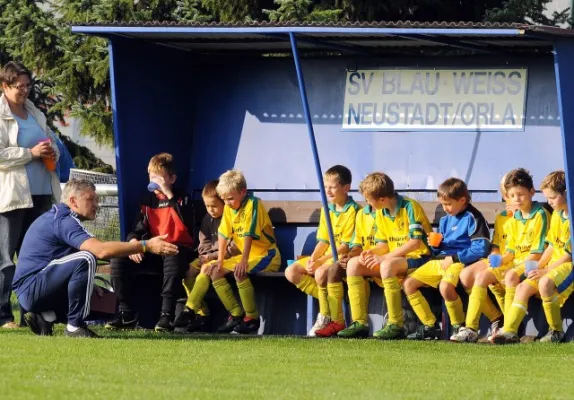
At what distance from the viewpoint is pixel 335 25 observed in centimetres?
1096

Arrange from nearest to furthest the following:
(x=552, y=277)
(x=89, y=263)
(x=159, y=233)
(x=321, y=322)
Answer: (x=89, y=263), (x=552, y=277), (x=321, y=322), (x=159, y=233)

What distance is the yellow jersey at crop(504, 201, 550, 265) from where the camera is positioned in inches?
437

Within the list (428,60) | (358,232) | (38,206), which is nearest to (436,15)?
(428,60)

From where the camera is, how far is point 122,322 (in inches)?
473

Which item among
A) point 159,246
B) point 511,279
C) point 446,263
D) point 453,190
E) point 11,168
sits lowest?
point 511,279

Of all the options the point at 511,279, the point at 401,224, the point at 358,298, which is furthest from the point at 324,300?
the point at 511,279

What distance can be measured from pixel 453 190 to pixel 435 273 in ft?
2.18

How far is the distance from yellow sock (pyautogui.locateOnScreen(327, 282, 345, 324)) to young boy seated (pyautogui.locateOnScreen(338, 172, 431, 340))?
0.16 metres

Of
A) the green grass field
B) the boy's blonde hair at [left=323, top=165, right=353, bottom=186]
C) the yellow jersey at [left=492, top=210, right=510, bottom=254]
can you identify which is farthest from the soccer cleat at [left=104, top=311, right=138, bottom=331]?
the yellow jersey at [left=492, top=210, right=510, bottom=254]

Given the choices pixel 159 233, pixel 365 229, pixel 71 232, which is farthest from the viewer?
pixel 159 233

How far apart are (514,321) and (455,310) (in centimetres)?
60

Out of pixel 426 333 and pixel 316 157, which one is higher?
pixel 316 157

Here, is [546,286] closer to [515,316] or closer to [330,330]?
[515,316]

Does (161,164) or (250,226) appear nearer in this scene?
(250,226)
